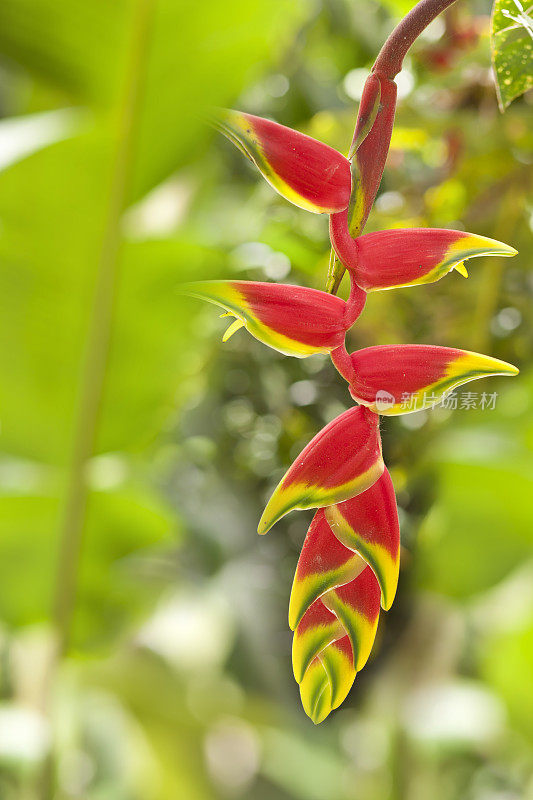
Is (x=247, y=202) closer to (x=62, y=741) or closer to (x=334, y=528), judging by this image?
(x=334, y=528)

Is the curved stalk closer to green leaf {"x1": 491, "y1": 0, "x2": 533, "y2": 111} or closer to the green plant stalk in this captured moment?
green leaf {"x1": 491, "y1": 0, "x2": 533, "y2": 111}

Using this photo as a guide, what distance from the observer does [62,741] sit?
771 millimetres

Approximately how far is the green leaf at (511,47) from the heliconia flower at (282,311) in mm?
57

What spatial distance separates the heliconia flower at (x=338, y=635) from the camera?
12cm

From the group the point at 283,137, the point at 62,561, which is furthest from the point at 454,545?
the point at 283,137

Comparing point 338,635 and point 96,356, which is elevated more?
point 96,356

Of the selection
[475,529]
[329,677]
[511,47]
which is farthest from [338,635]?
[475,529]

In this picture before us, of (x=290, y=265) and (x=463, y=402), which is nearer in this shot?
(x=463, y=402)

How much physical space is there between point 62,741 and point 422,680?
1.24 feet

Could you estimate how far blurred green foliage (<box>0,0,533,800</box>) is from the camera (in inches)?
14.9

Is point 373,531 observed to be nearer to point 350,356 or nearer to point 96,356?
point 350,356

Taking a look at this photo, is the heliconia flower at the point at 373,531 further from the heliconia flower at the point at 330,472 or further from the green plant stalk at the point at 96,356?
the green plant stalk at the point at 96,356

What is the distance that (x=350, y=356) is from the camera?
125 millimetres

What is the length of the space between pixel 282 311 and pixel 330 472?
3 centimetres
